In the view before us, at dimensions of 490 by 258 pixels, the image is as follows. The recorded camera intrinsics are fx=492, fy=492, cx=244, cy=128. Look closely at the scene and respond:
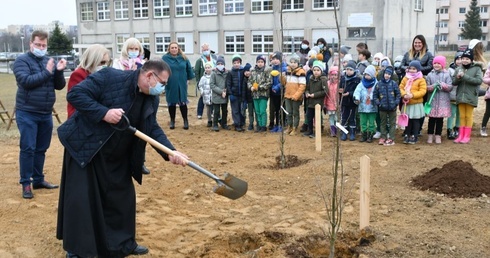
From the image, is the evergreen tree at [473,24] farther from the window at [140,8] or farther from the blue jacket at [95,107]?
the blue jacket at [95,107]

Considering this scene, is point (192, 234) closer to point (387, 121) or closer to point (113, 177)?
point (113, 177)

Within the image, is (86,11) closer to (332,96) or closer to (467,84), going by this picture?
(332,96)

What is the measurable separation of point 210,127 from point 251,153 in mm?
2893

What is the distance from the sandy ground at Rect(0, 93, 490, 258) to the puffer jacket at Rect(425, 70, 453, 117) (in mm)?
647

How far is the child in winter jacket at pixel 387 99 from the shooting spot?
849 centimetres

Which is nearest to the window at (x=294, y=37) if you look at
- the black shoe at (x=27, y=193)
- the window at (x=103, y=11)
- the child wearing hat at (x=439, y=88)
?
the window at (x=103, y=11)

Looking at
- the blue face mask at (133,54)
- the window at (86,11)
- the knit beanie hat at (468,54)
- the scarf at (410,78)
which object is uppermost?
the window at (86,11)

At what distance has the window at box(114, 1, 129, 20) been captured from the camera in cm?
4084

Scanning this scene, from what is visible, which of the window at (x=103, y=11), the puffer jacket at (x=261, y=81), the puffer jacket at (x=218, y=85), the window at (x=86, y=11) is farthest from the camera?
the window at (x=86, y=11)

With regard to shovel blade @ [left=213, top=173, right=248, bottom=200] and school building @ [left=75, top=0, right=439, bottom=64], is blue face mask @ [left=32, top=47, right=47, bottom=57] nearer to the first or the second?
shovel blade @ [left=213, top=173, right=248, bottom=200]

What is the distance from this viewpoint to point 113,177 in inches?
158

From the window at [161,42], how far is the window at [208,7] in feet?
13.4

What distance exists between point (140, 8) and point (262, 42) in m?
12.0

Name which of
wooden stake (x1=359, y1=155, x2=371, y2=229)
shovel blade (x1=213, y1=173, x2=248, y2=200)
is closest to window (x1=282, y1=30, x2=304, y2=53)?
wooden stake (x1=359, y1=155, x2=371, y2=229)
